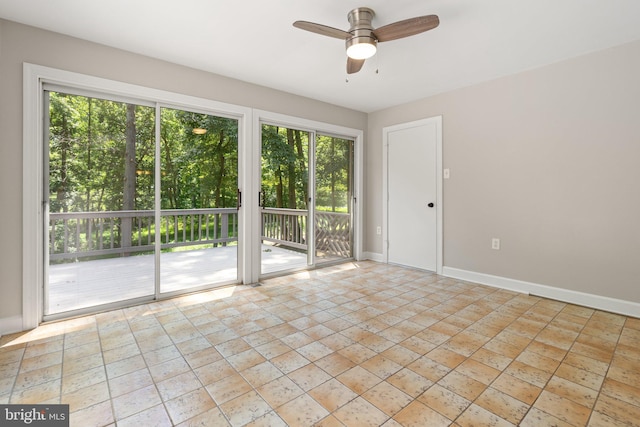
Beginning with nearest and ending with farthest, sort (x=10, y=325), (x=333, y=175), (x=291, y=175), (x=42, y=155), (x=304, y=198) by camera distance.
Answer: (x=10, y=325)
(x=42, y=155)
(x=291, y=175)
(x=304, y=198)
(x=333, y=175)

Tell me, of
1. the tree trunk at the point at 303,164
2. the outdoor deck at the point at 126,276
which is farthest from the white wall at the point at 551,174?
the outdoor deck at the point at 126,276

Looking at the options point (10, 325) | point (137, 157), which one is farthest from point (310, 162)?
point (10, 325)

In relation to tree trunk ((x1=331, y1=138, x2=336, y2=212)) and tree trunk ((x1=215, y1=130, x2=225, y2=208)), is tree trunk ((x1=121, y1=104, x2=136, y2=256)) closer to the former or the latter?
tree trunk ((x1=215, y1=130, x2=225, y2=208))

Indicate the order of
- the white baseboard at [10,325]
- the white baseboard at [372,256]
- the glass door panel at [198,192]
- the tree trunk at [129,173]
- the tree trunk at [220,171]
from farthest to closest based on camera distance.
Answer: the white baseboard at [372,256] < the tree trunk at [220,171] < the glass door panel at [198,192] < the tree trunk at [129,173] < the white baseboard at [10,325]

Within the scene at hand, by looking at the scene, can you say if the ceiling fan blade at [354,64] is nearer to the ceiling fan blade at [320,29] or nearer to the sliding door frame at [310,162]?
the ceiling fan blade at [320,29]

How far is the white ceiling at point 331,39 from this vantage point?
7.04ft

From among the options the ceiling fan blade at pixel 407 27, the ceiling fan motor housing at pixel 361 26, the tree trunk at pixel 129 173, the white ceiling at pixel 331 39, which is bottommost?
the tree trunk at pixel 129 173

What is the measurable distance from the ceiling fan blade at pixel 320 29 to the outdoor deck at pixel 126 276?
259 centimetres

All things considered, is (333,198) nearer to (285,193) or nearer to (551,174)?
(285,193)

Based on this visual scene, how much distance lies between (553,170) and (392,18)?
89.3 inches

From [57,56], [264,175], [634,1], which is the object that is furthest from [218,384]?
[634,1]

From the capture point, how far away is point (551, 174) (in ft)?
10.1

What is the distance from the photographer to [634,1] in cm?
206

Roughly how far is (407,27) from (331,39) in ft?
2.47
